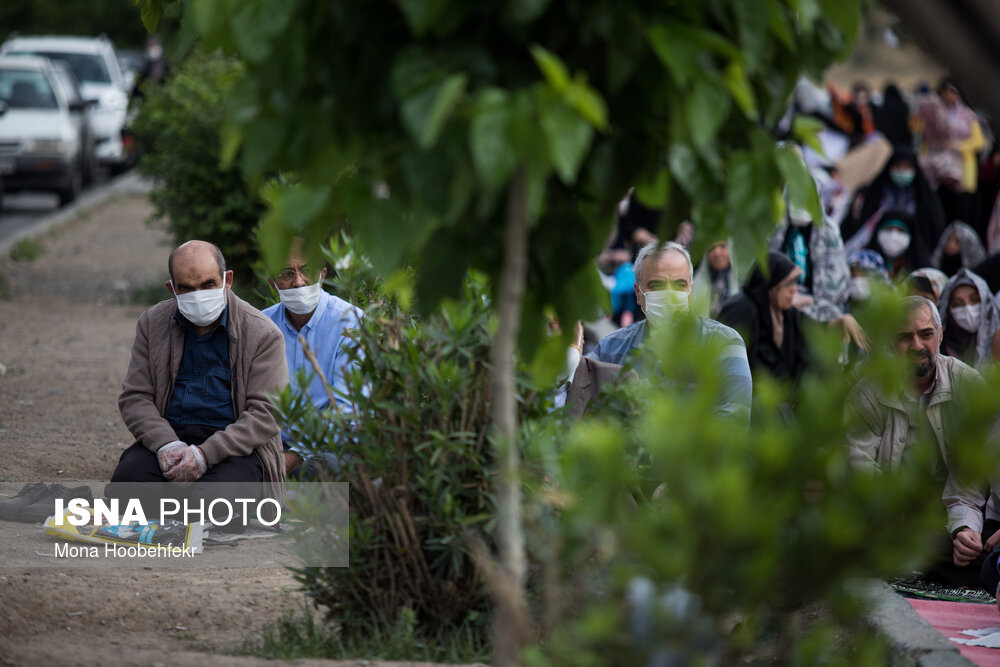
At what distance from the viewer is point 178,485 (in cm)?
543

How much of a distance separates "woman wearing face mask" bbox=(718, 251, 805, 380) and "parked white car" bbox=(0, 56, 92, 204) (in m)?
12.7

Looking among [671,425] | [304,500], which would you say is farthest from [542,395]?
[671,425]

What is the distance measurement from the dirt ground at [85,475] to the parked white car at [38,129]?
11.2 feet

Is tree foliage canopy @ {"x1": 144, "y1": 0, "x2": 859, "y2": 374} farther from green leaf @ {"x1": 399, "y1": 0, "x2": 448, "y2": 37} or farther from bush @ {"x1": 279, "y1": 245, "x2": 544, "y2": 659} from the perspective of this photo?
bush @ {"x1": 279, "y1": 245, "x2": 544, "y2": 659}

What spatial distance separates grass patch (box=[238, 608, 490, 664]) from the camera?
366cm

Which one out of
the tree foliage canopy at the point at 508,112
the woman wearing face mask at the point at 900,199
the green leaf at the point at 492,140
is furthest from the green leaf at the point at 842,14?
the woman wearing face mask at the point at 900,199

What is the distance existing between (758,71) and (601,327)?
7.20 meters

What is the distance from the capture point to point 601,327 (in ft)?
31.4

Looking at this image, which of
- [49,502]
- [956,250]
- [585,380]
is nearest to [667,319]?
[585,380]

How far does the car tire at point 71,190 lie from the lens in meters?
18.9

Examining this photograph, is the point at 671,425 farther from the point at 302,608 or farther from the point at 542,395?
the point at 302,608

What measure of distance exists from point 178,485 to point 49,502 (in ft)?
2.18

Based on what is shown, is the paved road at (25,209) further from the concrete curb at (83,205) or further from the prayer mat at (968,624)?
the prayer mat at (968,624)

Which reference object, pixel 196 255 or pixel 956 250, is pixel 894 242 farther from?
pixel 196 255
